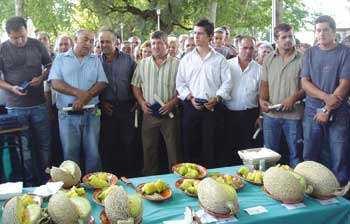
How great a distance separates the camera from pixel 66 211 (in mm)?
1537

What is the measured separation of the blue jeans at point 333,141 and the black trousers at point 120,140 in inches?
69.5

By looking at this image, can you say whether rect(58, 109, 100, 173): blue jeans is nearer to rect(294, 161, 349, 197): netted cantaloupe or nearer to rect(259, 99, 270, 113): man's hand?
rect(259, 99, 270, 113): man's hand

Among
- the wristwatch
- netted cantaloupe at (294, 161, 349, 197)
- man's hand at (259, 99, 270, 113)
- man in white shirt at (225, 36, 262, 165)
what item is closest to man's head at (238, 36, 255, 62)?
man in white shirt at (225, 36, 262, 165)

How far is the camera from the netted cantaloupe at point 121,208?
1.60 meters

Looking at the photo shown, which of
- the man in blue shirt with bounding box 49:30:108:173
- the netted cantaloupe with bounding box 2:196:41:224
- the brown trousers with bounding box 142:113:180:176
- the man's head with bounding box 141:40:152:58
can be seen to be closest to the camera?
the netted cantaloupe with bounding box 2:196:41:224

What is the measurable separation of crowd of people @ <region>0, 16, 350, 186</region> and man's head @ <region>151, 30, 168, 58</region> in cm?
1

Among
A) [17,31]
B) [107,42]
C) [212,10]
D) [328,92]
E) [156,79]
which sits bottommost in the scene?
[328,92]

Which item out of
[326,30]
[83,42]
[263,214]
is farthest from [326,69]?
[83,42]

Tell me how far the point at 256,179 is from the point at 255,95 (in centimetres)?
177

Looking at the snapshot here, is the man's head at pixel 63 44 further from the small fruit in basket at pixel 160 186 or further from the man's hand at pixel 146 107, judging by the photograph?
the small fruit in basket at pixel 160 186

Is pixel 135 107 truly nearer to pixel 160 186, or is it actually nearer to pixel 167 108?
pixel 167 108

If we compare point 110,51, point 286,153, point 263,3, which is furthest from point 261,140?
point 263,3

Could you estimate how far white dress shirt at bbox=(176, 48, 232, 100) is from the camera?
3584mm

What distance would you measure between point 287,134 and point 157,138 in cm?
131
